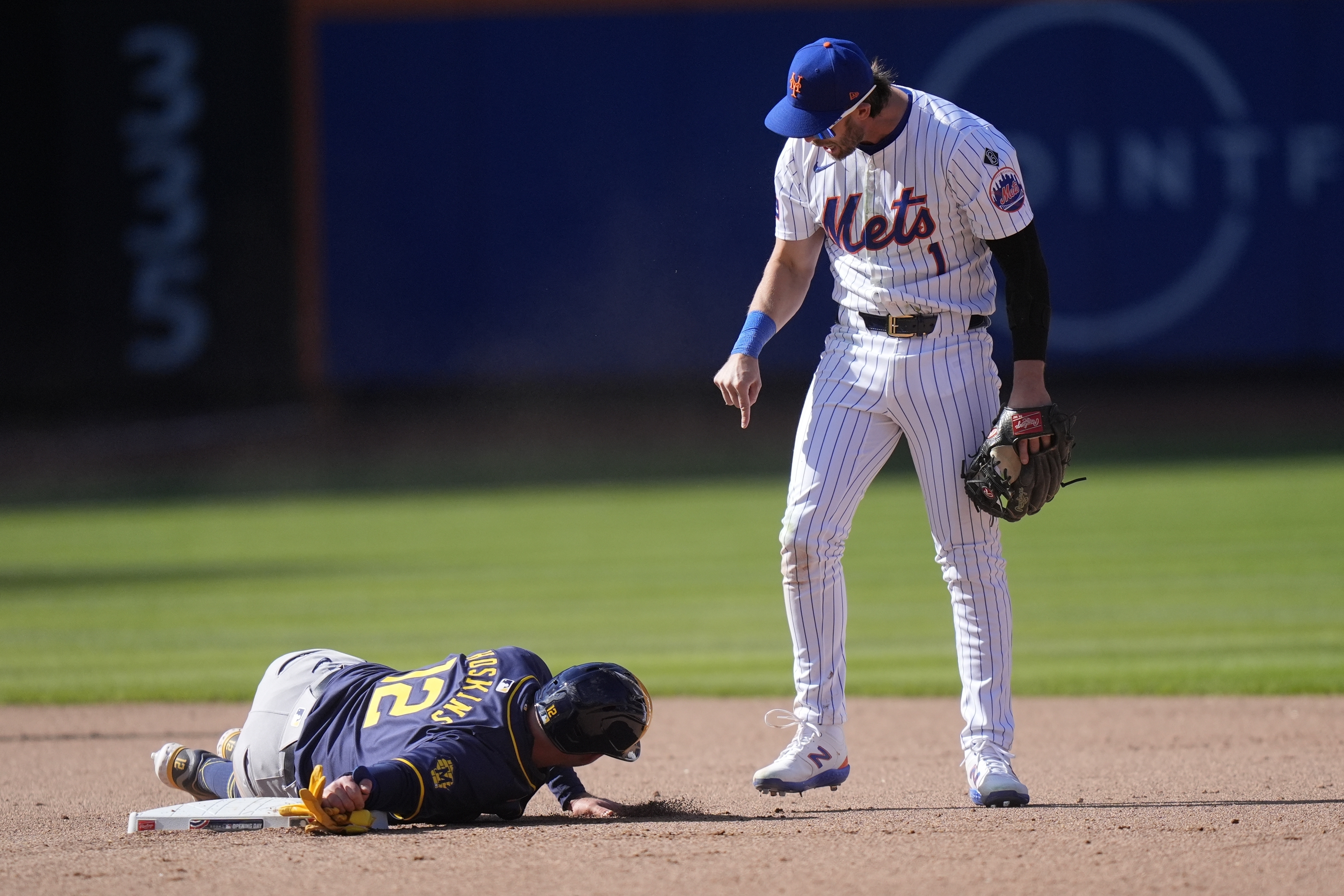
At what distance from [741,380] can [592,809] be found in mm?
1093

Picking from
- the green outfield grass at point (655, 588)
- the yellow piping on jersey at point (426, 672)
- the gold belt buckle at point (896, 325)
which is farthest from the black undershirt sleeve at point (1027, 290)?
the green outfield grass at point (655, 588)

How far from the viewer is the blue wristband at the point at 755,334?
156 inches

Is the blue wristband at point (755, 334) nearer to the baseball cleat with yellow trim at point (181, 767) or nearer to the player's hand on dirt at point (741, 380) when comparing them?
the player's hand on dirt at point (741, 380)

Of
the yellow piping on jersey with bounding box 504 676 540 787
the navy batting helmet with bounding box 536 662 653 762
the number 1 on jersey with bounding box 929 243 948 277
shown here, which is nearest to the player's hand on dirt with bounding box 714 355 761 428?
the number 1 on jersey with bounding box 929 243 948 277

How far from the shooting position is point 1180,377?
1981cm

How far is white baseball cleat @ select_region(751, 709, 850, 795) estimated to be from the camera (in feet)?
12.9

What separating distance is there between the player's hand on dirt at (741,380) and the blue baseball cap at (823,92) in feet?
1.87

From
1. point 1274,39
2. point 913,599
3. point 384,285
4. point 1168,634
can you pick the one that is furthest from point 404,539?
point 1274,39

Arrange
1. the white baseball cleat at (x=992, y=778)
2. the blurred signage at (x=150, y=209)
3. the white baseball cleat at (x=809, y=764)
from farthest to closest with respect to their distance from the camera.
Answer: the blurred signage at (x=150, y=209), the white baseball cleat at (x=809, y=764), the white baseball cleat at (x=992, y=778)

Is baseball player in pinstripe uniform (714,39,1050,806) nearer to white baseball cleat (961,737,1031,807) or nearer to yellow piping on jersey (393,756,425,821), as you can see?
white baseball cleat (961,737,1031,807)

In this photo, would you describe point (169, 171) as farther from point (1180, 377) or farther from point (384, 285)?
point (1180, 377)

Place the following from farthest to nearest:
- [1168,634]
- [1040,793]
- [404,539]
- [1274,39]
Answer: [1274,39] → [404,539] → [1168,634] → [1040,793]

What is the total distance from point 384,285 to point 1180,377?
9888 millimetres

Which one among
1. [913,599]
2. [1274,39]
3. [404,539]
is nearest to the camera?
[913,599]
